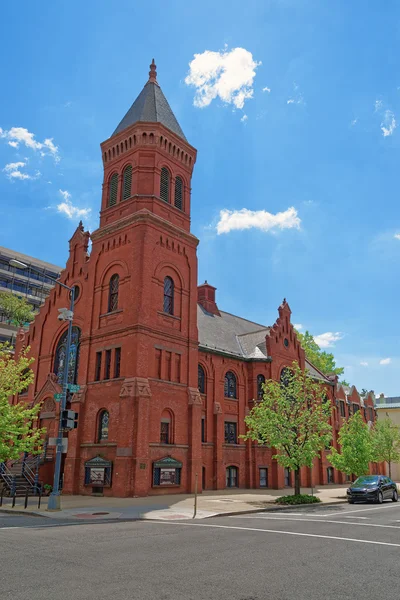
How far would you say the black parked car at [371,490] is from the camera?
2573cm

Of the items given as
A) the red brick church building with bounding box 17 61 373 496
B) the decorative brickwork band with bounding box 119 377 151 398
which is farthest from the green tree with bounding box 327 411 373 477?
the decorative brickwork band with bounding box 119 377 151 398

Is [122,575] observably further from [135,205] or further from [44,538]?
[135,205]

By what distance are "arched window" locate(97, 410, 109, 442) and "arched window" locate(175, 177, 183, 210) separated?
52.5ft

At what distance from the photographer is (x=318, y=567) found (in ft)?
29.6

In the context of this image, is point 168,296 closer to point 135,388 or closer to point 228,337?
point 135,388

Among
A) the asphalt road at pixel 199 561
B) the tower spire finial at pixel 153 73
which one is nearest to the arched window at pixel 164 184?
the tower spire finial at pixel 153 73

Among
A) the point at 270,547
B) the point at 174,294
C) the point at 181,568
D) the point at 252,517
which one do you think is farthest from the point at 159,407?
the point at 181,568

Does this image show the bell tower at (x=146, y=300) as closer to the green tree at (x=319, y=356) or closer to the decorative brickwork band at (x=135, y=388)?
the decorative brickwork band at (x=135, y=388)

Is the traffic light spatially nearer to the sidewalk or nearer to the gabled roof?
the sidewalk

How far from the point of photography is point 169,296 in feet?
110

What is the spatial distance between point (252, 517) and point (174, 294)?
58.1 feet

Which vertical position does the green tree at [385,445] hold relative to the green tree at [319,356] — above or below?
below

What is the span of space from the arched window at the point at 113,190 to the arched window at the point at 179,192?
4.48m

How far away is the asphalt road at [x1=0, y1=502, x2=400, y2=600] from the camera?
726 centimetres
